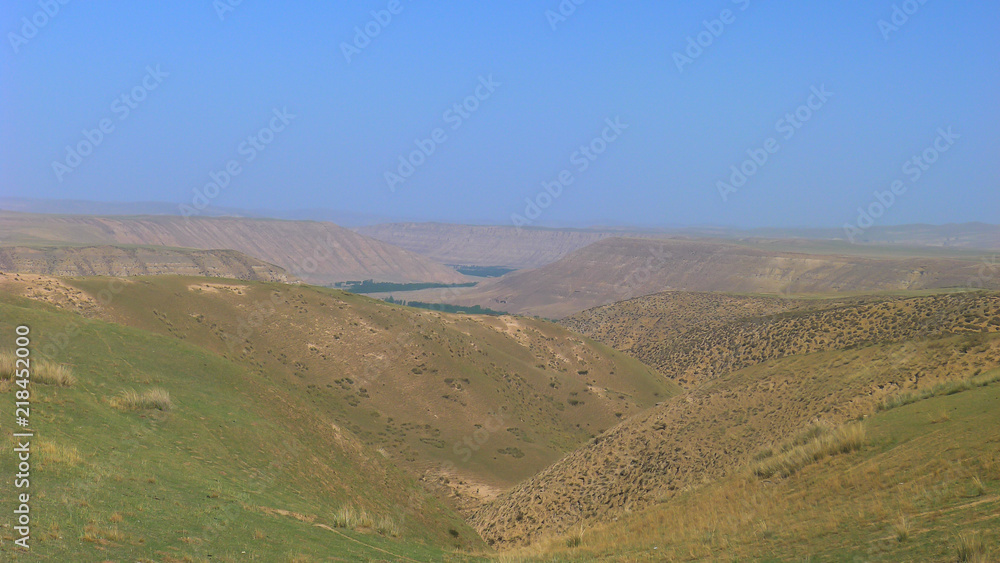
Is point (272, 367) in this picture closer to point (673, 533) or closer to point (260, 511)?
point (260, 511)

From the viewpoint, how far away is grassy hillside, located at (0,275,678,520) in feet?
119

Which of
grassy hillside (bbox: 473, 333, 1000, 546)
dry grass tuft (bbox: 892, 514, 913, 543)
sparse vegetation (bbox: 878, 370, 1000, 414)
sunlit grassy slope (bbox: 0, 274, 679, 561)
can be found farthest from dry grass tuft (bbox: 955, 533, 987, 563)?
grassy hillside (bbox: 473, 333, 1000, 546)

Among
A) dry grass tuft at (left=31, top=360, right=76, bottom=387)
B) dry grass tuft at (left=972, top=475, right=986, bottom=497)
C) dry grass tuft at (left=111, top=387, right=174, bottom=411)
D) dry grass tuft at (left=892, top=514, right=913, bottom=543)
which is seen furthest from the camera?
dry grass tuft at (left=111, top=387, right=174, bottom=411)

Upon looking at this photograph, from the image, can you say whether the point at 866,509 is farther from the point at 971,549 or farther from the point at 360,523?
the point at 360,523

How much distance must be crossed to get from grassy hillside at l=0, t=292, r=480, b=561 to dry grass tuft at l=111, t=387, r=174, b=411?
179 mm

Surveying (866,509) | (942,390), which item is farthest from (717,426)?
(866,509)

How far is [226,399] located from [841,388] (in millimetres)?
20059

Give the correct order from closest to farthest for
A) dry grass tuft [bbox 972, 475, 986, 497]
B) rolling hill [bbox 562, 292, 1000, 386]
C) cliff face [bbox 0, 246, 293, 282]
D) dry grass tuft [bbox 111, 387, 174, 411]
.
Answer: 1. dry grass tuft [bbox 972, 475, 986, 497]
2. dry grass tuft [bbox 111, 387, 174, 411]
3. rolling hill [bbox 562, 292, 1000, 386]
4. cliff face [bbox 0, 246, 293, 282]

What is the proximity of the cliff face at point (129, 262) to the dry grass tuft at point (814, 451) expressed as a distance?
104027 millimetres

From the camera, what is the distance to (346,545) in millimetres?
12258

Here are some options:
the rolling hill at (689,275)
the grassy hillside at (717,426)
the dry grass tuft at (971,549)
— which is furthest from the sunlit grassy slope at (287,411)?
the rolling hill at (689,275)

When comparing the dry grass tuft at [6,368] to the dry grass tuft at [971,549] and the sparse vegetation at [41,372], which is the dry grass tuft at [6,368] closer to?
the sparse vegetation at [41,372]

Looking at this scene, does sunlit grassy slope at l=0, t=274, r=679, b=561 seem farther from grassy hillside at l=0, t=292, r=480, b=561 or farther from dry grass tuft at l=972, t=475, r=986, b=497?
dry grass tuft at l=972, t=475, r=986, b=497

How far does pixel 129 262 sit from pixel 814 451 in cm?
12521
